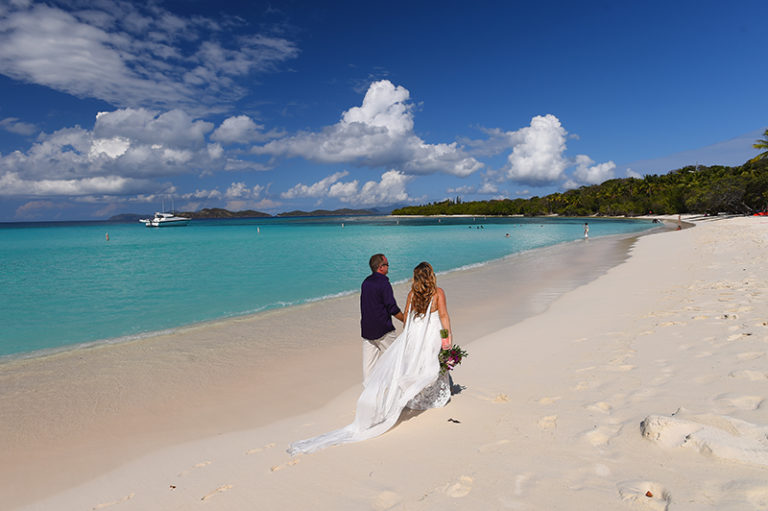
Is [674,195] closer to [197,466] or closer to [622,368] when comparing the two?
[622,368]

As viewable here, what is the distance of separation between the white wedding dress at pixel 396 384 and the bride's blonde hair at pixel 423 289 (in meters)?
0.07

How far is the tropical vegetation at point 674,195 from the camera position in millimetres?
69438

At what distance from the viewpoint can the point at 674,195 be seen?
10150 centimetres

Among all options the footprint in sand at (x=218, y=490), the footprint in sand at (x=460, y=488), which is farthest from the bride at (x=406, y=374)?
the footprint in sand at (x=460, y=488)

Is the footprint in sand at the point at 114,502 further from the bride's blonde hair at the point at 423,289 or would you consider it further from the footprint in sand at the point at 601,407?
the footprint in sand at the point at 601,407

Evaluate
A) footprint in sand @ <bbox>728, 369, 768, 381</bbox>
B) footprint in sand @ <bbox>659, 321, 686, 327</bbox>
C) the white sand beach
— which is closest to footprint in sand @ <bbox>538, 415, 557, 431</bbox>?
the white sand beach

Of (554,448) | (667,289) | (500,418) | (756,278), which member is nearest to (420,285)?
(500,418)

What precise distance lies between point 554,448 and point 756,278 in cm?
1223

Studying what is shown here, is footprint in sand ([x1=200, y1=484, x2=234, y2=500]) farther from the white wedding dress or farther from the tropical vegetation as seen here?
the tropical vegetation

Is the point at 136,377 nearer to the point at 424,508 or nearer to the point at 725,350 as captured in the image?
the point at 424,508

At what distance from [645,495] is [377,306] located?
129 inches

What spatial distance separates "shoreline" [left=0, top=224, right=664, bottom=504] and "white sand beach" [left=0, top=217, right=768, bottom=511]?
0.13 ft

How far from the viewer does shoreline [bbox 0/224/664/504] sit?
5492mm

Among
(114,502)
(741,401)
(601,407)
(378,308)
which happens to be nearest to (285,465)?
(114,502)
